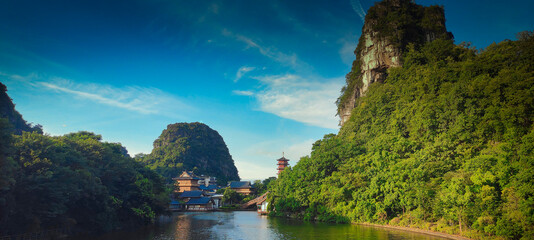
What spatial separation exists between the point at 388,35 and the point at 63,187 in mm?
40358

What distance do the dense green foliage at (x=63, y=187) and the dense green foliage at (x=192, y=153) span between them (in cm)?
6448

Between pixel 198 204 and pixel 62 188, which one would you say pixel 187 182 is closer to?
pixel 198 204

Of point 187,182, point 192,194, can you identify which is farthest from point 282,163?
point 187,182

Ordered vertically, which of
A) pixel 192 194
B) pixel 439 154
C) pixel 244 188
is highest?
pixel 439 154

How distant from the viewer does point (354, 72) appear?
4862cm

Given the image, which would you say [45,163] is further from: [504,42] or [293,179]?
[504,42]

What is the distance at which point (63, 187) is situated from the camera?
1711 cm

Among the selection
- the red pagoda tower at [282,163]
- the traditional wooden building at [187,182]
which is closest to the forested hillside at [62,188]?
the traditional wooden building at [187,182]

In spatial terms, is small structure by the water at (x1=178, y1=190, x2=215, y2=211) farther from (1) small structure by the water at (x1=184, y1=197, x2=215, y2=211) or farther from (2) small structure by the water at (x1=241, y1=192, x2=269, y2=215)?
(2) small structure by the water at (x1=241, y1=192, x2=269, y2=215)

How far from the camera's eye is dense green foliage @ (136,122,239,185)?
3839 inches

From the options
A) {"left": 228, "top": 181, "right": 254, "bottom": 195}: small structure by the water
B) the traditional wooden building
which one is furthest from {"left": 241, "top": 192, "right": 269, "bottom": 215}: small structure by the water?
the traditional wooden building

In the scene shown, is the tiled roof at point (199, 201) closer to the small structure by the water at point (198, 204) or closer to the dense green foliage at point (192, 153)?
the small structure by the water at point (198, 204)

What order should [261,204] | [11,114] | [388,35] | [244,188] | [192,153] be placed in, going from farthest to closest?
[192,153], [244,188], [261,204], [388,35], [11,114]

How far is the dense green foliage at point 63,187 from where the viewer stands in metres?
15.1
